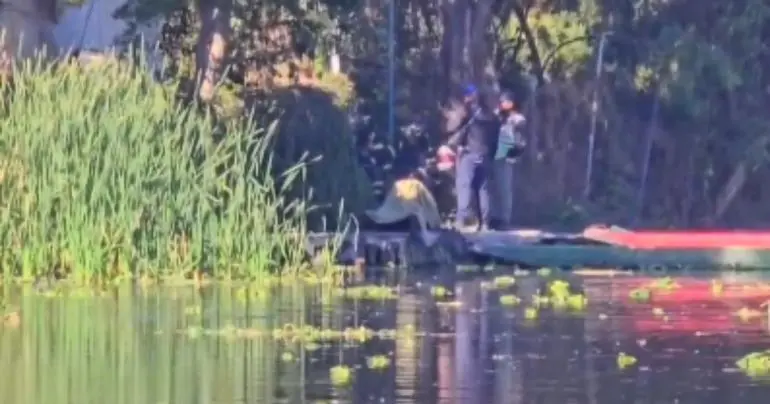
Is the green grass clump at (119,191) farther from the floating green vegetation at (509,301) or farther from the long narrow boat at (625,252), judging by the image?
the long narrow boat at (625,252)

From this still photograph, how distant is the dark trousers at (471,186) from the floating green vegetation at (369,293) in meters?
6.52

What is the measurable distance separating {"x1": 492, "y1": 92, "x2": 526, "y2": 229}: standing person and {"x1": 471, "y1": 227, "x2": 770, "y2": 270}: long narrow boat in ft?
8.16

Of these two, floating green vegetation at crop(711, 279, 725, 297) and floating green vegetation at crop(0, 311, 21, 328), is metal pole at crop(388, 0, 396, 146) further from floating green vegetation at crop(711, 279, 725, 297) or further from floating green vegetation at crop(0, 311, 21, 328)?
floating green vegetation at crop(0, 311, 21, 328)

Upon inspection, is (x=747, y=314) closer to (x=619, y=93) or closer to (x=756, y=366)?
(x=756, y=366)

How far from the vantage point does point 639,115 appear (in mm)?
33688

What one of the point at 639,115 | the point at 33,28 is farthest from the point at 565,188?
the point at 33,28

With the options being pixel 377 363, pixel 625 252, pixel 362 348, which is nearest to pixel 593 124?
pixel 625 252

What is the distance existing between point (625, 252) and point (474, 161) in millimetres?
3216

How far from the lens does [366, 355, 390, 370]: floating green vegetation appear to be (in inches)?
528

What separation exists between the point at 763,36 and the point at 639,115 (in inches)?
81.4

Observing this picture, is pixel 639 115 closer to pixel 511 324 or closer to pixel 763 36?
pixel 763 36

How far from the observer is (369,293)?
1906 cm

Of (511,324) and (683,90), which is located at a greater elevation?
(683,90)

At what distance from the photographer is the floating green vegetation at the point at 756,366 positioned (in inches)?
516
